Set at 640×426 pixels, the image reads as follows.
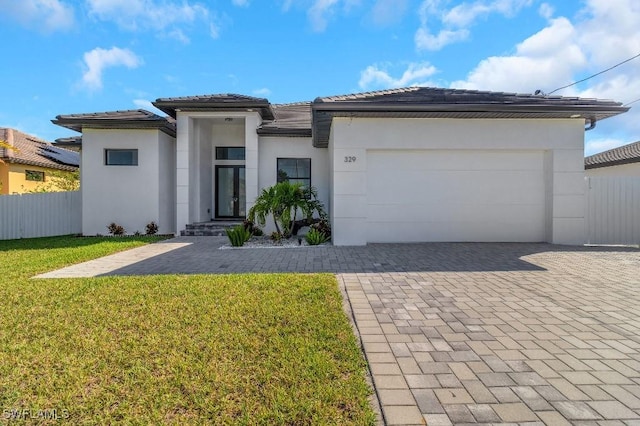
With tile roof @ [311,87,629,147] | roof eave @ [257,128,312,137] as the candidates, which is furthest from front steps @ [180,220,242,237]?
tile roof @ [311,87,629,147]

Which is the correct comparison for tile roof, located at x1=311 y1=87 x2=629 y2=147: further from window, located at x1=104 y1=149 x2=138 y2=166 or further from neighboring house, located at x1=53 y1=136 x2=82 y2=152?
neighboring house, located at x1=53 y1=136 x2=82 y2=152

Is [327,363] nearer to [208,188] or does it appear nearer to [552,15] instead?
[208,188]

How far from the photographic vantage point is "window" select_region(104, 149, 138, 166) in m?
11.6

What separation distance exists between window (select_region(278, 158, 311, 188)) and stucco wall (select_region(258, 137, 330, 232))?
162 mm

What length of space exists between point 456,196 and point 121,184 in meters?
11.6

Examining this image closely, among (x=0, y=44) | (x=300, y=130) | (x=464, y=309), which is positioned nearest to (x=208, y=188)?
(x=300, y=130)

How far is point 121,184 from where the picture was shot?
1161 centimetres

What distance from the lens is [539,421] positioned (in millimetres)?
2002

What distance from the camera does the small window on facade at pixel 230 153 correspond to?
13383 millimetres

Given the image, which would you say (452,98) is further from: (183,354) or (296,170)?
(183,354)

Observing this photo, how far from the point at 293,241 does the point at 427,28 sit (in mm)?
9238

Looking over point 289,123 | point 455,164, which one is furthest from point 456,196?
point 289,123

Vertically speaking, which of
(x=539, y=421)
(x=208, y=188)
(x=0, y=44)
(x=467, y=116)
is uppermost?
(x=0, y=44)

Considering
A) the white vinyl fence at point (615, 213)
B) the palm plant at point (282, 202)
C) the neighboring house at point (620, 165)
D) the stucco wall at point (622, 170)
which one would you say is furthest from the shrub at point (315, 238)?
the neighboring house at point (620, 165)
